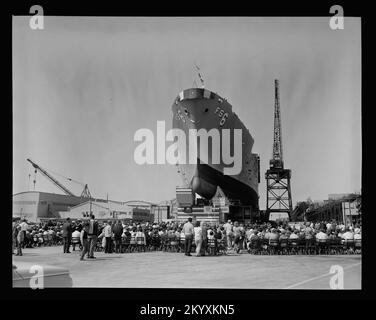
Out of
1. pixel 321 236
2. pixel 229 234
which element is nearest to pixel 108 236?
pixel 229 234

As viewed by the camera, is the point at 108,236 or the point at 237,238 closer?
the point at 108,236

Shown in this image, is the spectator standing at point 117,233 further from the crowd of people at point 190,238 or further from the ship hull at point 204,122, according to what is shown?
the ship hull at point 204,122

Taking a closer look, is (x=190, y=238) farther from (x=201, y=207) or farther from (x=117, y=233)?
(x=201, y=207)

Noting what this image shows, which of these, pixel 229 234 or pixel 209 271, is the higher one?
pixel 229 234

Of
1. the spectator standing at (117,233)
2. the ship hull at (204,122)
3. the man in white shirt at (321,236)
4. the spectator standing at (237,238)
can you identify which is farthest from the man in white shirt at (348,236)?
the ship hull at (204,122)

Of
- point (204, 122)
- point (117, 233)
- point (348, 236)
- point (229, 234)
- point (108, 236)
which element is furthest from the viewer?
point (204, 122)

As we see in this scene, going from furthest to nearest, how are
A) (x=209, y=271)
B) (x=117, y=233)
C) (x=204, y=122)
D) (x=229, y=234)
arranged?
(x=204, y=122)
(x=229, y=234)
(x=117, y=233)
(x=209, y=271)

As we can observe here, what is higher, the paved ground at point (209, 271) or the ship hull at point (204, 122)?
the ship hull at point (204, 122)

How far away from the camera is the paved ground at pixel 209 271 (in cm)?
1001

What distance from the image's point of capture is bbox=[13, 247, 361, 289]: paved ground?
10.0m

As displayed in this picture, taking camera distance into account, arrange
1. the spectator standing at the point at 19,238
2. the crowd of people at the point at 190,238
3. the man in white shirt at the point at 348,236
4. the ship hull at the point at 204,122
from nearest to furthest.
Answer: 1. the spectator standing at the point at 19,238
2. the crowd of people at the point at 190,238
3. the man in white shirt at the point at 348,236
4. the ship hull at the point at 204,122

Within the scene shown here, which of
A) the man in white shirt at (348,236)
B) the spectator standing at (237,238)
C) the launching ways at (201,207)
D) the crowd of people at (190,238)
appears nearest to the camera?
the crowd of people at (190,238)

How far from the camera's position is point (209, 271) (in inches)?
436
